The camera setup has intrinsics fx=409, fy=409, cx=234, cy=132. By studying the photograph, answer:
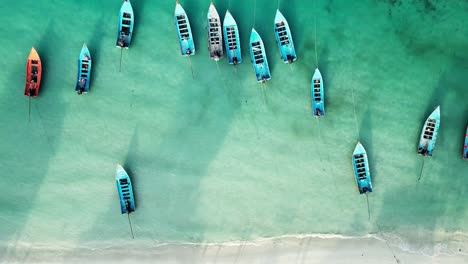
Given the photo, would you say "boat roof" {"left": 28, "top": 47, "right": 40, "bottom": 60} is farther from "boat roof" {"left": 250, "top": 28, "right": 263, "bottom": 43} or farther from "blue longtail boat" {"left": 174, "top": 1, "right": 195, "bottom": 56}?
"boat roof" {"left": 250, "top": 28, "right": 263, "bottom": 43}

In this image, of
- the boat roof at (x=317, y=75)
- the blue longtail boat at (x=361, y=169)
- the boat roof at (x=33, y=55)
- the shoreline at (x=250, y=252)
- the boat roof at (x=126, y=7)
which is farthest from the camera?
the shoreline at (x=250, y=252)

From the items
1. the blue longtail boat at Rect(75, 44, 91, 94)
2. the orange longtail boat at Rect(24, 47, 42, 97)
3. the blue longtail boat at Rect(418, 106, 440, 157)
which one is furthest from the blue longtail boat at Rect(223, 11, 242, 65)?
the blue longtail boat at Rect(418, 106, 440, 157)

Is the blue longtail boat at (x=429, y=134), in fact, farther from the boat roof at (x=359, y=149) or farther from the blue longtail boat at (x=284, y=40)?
the blue longtail boat at (x=284, y=40)

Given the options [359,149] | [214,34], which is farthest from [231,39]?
[359,149]

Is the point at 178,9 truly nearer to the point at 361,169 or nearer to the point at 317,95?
the point at 317,95

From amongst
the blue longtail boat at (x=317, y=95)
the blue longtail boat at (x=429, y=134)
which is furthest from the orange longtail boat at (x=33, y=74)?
the blue longtail boat at (x=429, y=134)

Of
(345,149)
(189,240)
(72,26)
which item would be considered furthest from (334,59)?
(72,26)
